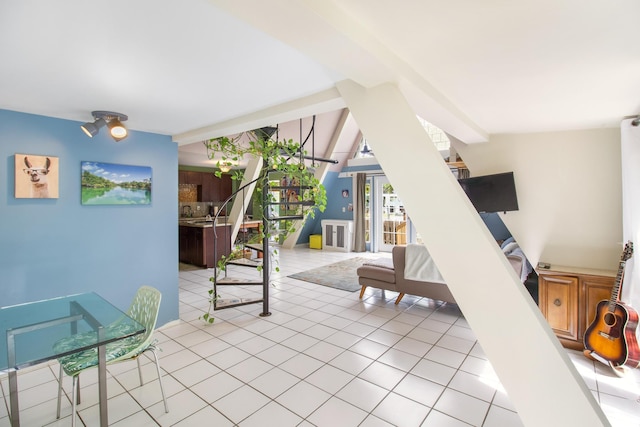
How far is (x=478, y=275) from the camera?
4.65 ft

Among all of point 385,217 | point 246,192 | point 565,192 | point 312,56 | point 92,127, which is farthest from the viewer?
point 385,217

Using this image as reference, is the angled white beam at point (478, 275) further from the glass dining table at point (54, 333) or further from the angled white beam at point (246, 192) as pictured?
the angled white beam at point (246, 192)

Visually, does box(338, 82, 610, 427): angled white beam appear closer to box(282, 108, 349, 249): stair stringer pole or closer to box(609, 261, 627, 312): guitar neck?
box(609, 261, 627, 312): guitar neck

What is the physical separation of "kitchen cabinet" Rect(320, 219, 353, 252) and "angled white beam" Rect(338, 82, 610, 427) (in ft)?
21.0

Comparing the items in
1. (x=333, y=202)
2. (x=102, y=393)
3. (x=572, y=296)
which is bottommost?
(x=102, y=393)

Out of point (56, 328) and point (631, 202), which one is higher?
point (631, 202)

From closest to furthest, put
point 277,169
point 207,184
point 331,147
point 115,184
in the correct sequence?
point 115,184 → point 277,169 → point 331,147 → point 207,184

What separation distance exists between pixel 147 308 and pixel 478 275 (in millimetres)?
2268

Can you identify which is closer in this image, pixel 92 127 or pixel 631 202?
pixel 92 127

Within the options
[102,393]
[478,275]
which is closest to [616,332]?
[478,275]

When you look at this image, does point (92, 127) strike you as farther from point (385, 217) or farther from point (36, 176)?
point (385, 217)

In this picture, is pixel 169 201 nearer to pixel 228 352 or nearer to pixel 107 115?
pixel 107 115

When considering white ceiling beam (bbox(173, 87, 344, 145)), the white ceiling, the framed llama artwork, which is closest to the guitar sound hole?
the white ceiling

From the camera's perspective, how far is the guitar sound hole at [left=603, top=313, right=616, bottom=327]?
2.47 m
